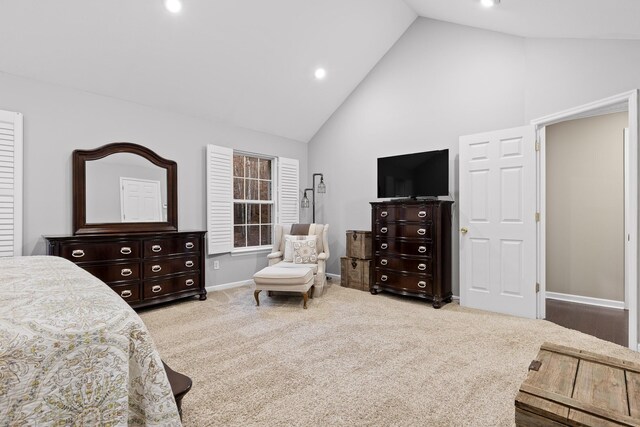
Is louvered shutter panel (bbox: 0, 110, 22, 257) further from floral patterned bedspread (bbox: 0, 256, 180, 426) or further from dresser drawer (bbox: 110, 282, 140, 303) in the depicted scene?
floral patterned bedspread (bbox: 0, 256, 180, 426)

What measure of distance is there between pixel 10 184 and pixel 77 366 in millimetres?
3157

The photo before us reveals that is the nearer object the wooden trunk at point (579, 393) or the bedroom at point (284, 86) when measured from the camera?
the wooden trunk at point (579, 393)

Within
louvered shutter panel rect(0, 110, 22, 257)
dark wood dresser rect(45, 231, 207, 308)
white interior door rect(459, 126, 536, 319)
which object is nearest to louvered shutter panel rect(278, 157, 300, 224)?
dark wood dresser rect(45, 231, 207, 308)

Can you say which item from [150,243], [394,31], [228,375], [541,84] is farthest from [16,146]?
[541,84]

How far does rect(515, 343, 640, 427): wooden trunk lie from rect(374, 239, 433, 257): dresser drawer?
239cm

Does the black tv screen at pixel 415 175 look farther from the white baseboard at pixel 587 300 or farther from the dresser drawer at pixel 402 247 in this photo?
the white baseboard at pixel 587 300

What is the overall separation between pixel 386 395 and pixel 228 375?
104 centimetres

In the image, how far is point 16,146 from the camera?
306cm

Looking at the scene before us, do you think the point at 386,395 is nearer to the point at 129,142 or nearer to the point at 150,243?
the point at 150,243

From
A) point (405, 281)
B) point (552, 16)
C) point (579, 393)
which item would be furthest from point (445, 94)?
point (579, 393)

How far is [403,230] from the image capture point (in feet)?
13.2

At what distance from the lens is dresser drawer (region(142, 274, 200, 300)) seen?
11.8 ft

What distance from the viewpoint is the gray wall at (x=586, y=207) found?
3.83m

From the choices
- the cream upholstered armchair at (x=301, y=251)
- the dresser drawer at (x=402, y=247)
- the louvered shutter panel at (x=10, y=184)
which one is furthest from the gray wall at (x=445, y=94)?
the louvered shutter panel at (x=10, y=184)
